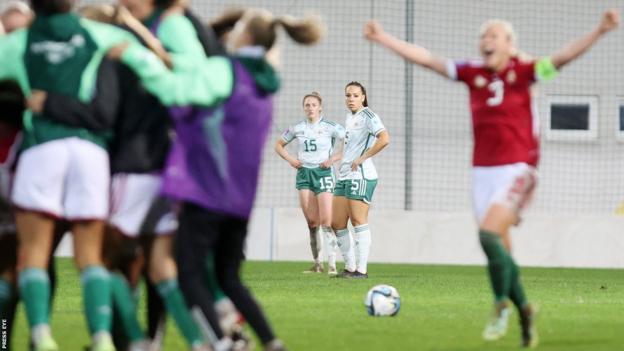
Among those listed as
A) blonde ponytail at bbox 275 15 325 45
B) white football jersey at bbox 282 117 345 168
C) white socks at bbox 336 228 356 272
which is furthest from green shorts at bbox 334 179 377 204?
blonde ponytail at bbox 275 15 325 45

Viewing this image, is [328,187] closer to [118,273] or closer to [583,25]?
[583,25]

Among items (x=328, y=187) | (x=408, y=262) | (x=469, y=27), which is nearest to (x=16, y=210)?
(x=328, y=187)

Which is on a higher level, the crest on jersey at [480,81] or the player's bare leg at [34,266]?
the crest on jersey at [480,81]

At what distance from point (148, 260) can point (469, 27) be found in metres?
15.6

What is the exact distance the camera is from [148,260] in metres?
6.71

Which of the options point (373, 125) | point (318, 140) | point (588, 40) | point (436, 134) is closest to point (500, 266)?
point (588, 40)

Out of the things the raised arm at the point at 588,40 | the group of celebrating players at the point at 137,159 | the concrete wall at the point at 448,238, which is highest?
the raised arm at the point at 588,40

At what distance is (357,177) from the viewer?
50.9 ft

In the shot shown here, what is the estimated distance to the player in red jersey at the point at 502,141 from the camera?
8320 mm

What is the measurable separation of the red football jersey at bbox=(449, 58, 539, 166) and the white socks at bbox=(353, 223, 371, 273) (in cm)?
685

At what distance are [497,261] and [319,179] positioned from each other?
336 inches

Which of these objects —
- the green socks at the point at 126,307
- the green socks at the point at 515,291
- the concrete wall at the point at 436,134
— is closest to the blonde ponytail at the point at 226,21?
the green socks at the point at 126,307

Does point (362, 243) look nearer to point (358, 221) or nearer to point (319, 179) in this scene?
point (358, 221)

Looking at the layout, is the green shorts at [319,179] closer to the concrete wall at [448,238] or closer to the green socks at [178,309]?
the concrete wall at [448,238]
